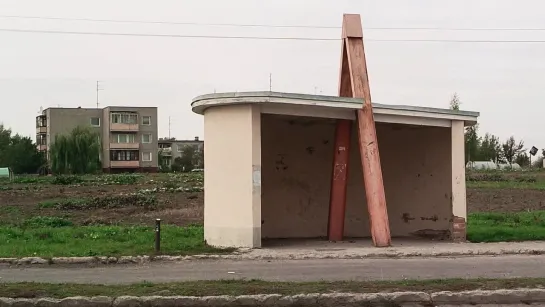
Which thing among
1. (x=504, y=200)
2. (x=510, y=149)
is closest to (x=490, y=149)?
(x=510, y=149)

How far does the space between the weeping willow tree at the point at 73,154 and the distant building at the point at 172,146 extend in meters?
43.8

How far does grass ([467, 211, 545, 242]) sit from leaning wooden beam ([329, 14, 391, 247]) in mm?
3032

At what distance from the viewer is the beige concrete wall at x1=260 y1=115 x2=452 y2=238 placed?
62.6 feet

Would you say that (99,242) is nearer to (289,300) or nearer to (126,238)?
(126,238)

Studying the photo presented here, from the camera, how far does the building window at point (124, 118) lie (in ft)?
353

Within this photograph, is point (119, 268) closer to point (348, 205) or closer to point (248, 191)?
point (248, 191)

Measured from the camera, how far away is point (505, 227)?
19.6m

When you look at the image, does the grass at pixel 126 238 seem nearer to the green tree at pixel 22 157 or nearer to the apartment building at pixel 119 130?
the green tree at pixel 22 157

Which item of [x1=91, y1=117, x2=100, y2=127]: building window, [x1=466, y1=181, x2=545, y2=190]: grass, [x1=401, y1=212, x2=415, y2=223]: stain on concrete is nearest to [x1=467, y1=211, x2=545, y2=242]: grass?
[x1=401, y1=212, x2=415, y2=223]: stain on concrete

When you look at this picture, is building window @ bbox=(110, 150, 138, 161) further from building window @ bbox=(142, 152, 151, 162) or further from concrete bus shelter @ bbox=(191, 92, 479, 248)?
concrete bus shelter @ bbox=(191, 92, 479, 248)

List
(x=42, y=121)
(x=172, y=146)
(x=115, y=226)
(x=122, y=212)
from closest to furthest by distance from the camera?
(x=115, y=226)
(x=122, y=212)
(x=42, y=121)
(x=172, y=146)

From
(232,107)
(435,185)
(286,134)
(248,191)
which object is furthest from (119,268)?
(435,185)

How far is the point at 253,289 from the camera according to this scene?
9352 millimetres

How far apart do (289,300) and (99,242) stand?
9.46 meters
